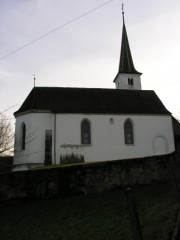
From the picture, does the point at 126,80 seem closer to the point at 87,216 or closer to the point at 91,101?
the point at 91,101

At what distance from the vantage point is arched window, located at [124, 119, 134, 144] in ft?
80.4

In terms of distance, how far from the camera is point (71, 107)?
2452 centimetres

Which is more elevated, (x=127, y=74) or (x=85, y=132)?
(x=127, y=74)

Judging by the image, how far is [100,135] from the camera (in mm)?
23953

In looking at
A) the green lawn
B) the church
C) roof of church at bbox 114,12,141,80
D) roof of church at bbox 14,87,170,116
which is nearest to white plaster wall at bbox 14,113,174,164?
the church

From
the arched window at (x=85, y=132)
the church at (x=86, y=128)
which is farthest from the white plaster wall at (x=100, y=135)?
the arched window at (x=85, y=132)

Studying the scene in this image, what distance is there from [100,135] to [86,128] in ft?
4.52

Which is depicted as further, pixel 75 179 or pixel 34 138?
pixel 34 138

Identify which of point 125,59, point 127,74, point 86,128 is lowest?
point 86,128

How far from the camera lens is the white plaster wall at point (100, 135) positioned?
2275cm

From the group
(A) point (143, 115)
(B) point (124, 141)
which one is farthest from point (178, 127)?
(B) point (124, 141)

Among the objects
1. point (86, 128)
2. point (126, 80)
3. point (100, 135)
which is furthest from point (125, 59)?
point (100, 135)

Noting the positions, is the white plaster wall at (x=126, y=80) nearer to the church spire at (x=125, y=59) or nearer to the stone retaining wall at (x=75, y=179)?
the church spire at (x=125, y=59)

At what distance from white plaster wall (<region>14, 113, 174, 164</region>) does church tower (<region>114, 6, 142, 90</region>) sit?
1072 cm
